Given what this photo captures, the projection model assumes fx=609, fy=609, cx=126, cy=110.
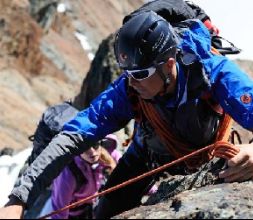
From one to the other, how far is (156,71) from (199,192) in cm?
109

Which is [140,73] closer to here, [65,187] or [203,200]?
[203,200]

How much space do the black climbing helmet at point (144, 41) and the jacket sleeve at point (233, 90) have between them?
15.3 inches

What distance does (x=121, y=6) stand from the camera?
275ft

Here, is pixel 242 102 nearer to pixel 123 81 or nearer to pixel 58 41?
pixel 123 81

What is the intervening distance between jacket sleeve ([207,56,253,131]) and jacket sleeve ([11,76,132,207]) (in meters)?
0.81

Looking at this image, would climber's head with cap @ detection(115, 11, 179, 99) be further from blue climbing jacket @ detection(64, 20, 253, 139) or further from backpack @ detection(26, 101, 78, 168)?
backpack @ detection(26, 101, 78, 168)

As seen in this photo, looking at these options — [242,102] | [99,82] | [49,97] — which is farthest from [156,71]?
[49,97]

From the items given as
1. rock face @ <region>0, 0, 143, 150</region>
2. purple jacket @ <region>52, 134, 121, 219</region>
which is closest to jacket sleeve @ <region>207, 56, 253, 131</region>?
purple jacket @ <region>52, 134, 121, 219</region>

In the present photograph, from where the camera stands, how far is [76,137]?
467 cm

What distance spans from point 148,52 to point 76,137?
2.80 feet

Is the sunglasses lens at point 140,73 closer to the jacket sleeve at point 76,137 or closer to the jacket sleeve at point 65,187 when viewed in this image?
the jacket sleeve at point 76,137

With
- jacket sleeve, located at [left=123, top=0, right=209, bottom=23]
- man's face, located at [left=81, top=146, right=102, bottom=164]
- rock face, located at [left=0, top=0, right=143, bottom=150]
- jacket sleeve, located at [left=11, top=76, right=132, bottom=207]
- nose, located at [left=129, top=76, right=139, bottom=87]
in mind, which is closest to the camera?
jacket sleeve, located at [left=11, top=76, right=132, bottom=207]

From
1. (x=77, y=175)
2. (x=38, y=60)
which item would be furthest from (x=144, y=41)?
(x=38, y=60)

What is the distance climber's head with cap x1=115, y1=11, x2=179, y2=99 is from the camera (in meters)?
4.47
